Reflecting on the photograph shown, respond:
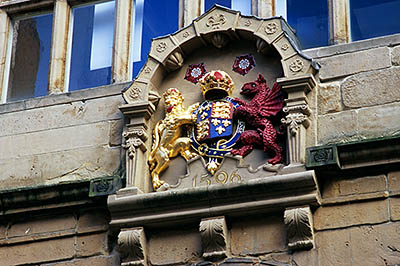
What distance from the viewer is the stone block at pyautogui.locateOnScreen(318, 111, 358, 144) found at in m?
10.5

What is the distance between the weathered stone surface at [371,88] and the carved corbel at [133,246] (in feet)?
7.00

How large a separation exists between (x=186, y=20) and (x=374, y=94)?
215 centimetres

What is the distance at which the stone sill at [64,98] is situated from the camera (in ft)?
38.2

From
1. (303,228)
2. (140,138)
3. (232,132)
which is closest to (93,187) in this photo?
(140,138)

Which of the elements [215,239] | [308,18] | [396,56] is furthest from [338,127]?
[215,239]

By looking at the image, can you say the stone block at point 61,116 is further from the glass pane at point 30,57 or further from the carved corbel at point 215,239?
the carved corbel at point 215,239

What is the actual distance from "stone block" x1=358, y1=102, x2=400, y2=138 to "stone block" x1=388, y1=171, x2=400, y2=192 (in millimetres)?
356

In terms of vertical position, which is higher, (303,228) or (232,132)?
(232,132)

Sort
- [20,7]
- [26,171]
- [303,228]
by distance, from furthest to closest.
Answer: [20,7]
[26,171]
[303,228]

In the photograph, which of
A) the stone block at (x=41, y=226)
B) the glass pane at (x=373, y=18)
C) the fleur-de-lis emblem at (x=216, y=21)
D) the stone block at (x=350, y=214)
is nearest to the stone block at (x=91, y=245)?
the stone block at (x=41, y=226)

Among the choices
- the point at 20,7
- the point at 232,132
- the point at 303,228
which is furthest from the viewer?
the point at 20,7

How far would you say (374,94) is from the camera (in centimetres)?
1059

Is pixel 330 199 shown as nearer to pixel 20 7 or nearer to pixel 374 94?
Result: pixel 374 94

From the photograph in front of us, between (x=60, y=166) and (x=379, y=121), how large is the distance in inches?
121
